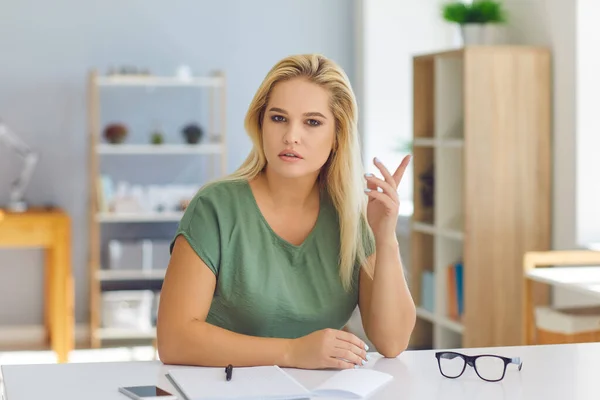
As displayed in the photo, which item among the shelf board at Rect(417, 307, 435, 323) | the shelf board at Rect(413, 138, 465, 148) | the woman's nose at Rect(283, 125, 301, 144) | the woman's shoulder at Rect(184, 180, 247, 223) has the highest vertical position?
the woman's nose at Rect(283, 125, 301, 144)

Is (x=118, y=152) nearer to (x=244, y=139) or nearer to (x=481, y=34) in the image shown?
(x=244, y=139)

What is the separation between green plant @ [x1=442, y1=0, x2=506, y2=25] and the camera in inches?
174

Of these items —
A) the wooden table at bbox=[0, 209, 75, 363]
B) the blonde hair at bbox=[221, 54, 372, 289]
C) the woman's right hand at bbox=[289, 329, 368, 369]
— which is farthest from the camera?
the wooden table at bbox=[0, 209, 75, 363]

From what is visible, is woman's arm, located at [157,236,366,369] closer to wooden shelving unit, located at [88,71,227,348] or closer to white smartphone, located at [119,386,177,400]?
white smartphone, located at [119,386,177,400]

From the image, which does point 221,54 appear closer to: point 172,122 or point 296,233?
point 172,122

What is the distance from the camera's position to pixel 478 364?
1763 millimetres

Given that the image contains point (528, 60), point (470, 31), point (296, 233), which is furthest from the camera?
point (470, 31)

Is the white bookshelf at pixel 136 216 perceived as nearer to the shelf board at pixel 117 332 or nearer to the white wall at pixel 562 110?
the shelf board at pixel 117 332

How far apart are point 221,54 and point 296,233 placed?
3.80 meters

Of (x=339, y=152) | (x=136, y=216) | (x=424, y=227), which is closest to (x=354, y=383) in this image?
(x=339, y=152)

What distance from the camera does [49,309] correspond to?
18.0ft

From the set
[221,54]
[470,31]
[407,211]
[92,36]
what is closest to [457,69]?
[470,31]

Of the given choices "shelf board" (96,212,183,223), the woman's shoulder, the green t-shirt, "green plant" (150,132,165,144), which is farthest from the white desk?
"green plant" (150,132,165,144)

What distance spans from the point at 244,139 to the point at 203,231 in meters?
3.85
